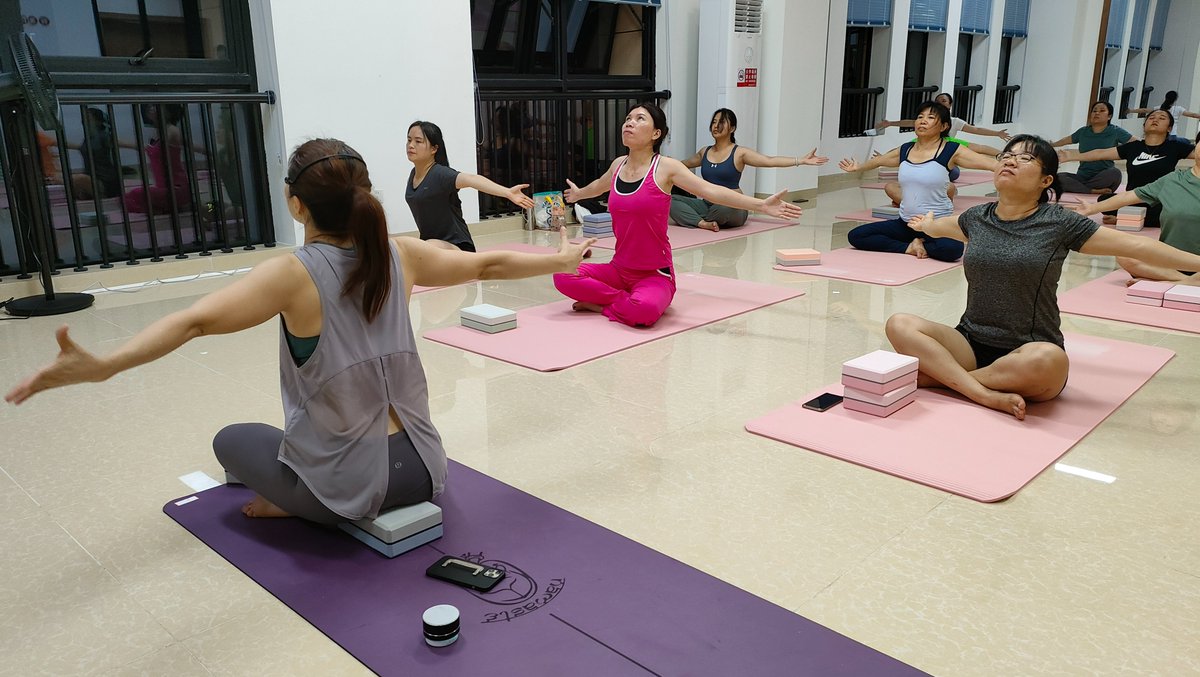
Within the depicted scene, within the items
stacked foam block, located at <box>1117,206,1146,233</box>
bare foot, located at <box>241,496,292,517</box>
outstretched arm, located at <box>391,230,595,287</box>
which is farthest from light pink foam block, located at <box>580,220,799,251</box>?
bare foot, located at <box>241,496,292,517</box>

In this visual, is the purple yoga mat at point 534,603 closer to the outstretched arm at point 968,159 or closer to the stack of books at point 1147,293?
the stack of books at point 1147,293

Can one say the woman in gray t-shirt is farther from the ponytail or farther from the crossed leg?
the ponytail

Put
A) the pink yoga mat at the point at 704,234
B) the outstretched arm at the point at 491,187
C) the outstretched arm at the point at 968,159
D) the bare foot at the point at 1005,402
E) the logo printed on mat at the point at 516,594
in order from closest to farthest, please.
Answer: the logo printed on mat at the point at 516,594 < the bare foot at the point at 1005,402 < the outstretched arm at the point at 491,187 < the outstretched arm at the point at 968,159 < the pink yoga mat at the point at 704,234

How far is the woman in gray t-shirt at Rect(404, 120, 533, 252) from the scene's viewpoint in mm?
4457

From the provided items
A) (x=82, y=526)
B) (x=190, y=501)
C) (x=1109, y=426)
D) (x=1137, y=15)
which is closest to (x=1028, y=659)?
(x=1109, y=426)

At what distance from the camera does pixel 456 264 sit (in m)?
2.03

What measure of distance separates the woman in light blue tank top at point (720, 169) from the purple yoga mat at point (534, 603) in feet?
15.6

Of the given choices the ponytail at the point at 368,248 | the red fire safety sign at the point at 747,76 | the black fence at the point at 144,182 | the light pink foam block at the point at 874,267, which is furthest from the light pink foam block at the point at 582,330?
the red fire safety sign at the point at 747,76

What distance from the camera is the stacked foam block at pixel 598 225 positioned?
6539mm

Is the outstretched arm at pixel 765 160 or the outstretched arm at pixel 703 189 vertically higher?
the outstretched arm at pixel 703 189

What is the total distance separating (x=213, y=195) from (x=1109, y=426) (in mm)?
4972

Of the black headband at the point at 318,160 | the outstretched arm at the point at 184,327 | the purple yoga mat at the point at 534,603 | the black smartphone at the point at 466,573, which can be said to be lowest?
the purple yoga mat at the point at 534,603

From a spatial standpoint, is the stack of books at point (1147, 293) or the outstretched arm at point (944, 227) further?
the stack of books at point (1147, 293)

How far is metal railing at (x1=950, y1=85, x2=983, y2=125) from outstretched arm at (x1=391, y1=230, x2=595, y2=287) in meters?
11.4
